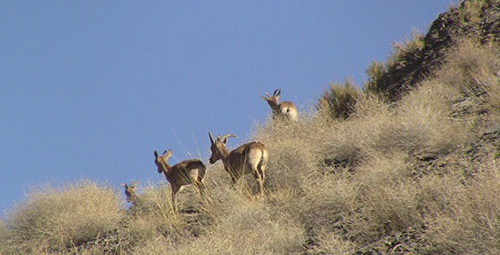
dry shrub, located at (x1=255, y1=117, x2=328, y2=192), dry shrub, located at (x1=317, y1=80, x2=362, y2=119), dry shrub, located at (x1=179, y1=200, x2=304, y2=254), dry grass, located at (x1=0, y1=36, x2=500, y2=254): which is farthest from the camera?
dry shrub, located at (x1=317, y1=80, x2=362, y2=119)

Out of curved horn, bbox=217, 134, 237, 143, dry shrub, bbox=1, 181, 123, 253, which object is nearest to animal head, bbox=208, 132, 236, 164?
curved horn, bbox=217, 134, 237, 143

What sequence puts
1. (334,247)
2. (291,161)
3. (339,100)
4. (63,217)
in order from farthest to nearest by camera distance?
(339,100)
(63,217)
(291,161)
(334,247)

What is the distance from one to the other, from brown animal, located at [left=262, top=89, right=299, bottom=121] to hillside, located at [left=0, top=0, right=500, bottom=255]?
0.42 m

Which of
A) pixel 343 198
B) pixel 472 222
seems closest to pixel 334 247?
pixel 343 198

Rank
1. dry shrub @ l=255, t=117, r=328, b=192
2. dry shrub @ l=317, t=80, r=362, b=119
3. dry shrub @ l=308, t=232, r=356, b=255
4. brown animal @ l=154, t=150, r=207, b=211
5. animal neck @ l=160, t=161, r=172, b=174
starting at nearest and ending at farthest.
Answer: dry shrub @ l=308, t=232, r=356, b=255 < brown animal @ l=154, t=150, r=207, b=211 < dry shrub @ l=255, t=117, r=328, b=192 < animal neck @ l=160, t=161, r=172, b=174 < dry shrub @ l=317, t=80, r=362, b=119

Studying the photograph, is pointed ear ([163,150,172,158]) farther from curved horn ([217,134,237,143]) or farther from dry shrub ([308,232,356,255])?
dry shrub ([308,232,356,255])

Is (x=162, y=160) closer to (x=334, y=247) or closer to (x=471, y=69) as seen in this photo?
(x=334, y=247)

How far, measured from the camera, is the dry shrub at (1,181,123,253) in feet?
45.2

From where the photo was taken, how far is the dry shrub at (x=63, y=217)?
13.8m

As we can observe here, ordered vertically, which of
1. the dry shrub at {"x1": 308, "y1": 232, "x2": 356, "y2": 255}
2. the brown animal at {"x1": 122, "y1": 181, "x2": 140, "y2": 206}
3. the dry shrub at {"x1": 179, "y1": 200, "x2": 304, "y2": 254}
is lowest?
the dry shrub at {"x1": 308, "y1": 232, "x2": 356, "y2": 255}

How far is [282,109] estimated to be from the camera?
1769 centimetres

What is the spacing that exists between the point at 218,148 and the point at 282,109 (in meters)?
4.65

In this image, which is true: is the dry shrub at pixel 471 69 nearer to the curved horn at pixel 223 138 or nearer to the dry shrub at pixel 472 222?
the curved horn at pixel 223 138

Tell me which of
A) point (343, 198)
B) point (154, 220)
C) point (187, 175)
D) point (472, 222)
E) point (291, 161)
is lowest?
point (472, 222)
